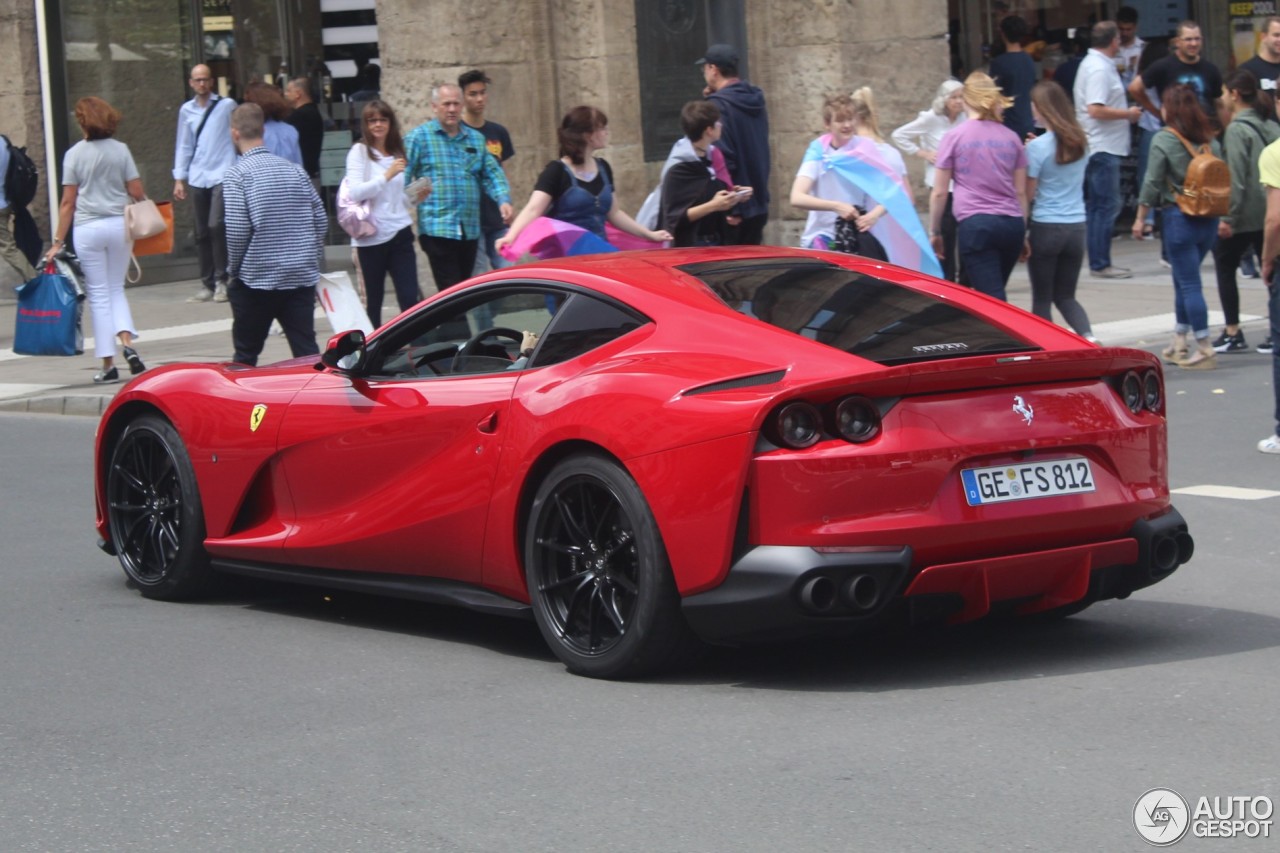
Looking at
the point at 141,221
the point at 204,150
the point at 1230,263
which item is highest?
the point at 204,150

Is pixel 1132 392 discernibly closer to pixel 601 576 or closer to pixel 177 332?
pixel 601 576

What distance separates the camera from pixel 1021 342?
240 inches

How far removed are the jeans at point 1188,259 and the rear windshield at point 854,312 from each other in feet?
21.7

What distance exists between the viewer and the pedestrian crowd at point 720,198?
472 inches

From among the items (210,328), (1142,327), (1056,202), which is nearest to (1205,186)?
(1056,202)

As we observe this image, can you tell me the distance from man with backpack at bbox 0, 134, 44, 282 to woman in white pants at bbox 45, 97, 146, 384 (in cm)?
275

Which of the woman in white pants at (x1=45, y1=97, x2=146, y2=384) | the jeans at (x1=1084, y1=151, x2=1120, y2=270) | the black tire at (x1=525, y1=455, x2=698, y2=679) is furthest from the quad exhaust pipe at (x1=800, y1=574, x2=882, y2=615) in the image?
the jeans at (x1=1084, y1=151, x2=1120, y2=270)

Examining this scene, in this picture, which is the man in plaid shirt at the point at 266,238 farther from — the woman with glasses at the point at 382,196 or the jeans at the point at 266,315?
the woman with glasses at the point at 382,196

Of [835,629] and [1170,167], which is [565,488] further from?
[1170,167]

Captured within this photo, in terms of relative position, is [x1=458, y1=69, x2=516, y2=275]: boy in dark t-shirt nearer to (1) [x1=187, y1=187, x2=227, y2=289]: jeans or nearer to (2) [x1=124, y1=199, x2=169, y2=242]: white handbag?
(2) [x1=124, y1=199, x2=169, y2=242]: white handbag

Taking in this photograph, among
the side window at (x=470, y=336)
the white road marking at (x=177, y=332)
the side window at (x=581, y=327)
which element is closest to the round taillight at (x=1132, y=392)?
the side window at (x=581, y=327)

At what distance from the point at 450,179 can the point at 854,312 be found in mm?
7510

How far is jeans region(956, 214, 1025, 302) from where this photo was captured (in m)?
12.4

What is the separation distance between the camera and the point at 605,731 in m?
5.53
